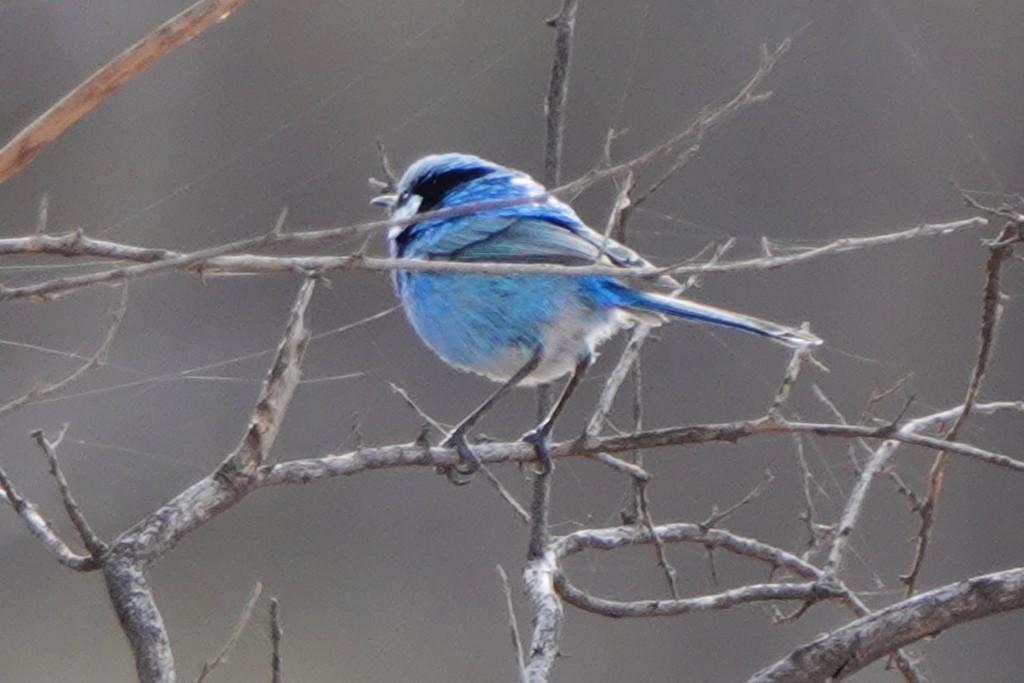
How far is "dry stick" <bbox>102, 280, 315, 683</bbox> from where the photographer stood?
5.45ft

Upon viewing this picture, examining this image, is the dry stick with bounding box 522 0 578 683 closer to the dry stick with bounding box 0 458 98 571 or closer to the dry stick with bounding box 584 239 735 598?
the dry stick with bounding box 584 239 735 598

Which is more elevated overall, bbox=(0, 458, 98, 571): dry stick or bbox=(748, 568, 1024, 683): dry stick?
bbox=(0, 458, 98, 571): dry stick

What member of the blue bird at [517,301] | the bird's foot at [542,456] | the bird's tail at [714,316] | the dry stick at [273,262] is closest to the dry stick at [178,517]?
the dry stick at [273,262]

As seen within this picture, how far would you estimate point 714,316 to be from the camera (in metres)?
2.25

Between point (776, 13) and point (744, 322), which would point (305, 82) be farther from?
point (744, 322)

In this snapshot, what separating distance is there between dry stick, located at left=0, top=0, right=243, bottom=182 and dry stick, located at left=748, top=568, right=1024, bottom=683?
2.88ft

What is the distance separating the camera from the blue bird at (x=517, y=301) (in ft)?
8.04

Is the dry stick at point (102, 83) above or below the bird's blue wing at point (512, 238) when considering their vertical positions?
below

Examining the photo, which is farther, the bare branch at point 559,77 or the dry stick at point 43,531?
the bare branch at point 559,77

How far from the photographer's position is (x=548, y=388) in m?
2.70

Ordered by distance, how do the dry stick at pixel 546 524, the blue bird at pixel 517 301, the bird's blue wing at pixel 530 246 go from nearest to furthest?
1. the dry stick at pixel 546 524
2. the blue bird at pixel 517 301
3. the bird's blue wing at pixel 530 246

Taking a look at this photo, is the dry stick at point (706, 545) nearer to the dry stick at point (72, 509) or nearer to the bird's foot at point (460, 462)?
the bird's foot at point (460, 462)

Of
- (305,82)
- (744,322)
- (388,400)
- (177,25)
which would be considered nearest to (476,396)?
(388,400)

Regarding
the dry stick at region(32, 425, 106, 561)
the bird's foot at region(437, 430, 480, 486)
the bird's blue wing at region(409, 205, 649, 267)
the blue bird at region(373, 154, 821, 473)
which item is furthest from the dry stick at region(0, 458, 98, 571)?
the bird's blue wing at region(409, 205, 649, 267)
